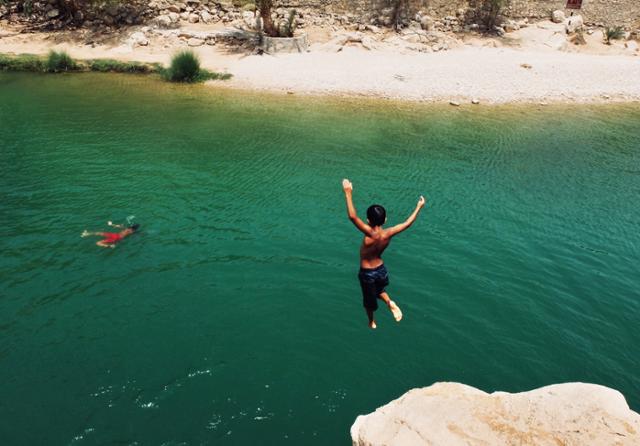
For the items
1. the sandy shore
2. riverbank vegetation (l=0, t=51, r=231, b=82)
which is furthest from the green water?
riverbank vegetation (l=0, t=51, r=231, b=82)

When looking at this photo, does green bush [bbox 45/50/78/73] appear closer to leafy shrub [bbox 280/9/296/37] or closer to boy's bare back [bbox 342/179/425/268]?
leafy shrub [bbox 280/9/296/37]

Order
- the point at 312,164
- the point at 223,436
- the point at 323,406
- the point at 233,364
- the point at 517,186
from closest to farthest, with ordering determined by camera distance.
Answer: the point at 223,436 < the point at 323,406 < the point at 233,364 < the point at 517,186 < the point at 312,164

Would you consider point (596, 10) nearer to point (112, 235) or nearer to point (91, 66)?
point (91, 66)

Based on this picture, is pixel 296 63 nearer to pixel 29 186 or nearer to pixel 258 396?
pixel 29 186

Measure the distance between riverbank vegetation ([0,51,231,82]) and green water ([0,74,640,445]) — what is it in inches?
388

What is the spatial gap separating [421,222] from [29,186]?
575 inches

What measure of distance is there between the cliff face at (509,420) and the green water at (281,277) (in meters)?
2.65

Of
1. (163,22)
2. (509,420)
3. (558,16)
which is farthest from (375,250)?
(558,16)

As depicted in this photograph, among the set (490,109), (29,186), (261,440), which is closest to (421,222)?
(261,440)

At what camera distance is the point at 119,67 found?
34.0 m

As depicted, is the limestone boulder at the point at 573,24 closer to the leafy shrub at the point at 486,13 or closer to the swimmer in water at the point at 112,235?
the leafy shrub at the point at 486,13

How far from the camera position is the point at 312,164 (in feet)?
65.8

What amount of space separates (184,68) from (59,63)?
32.8ft

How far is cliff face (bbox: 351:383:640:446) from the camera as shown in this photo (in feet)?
17.5
